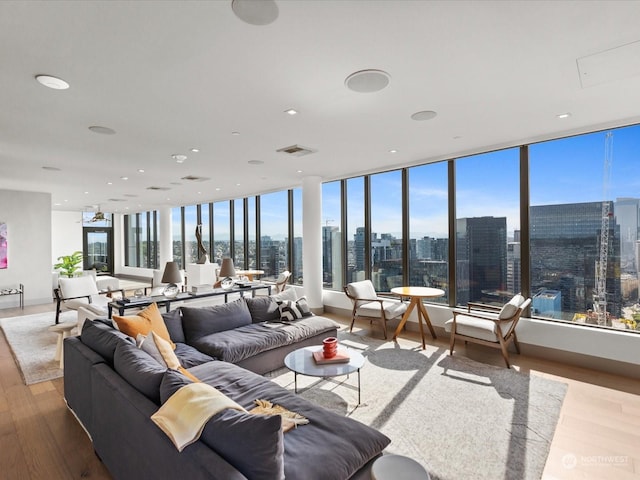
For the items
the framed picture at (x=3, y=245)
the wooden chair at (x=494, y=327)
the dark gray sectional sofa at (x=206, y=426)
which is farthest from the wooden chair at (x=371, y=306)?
the framed picture at (x=3, y=245)

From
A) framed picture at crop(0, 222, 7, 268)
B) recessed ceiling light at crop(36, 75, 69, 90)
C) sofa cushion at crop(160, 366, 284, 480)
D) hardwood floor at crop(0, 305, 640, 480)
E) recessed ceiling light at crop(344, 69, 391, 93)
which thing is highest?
recessed ceiling light at crop(36, 75, 69, 90)

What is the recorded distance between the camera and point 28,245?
25.2ft

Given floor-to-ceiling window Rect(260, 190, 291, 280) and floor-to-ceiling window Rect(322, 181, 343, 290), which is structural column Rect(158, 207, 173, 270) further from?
floor-to-ceiling window Rect(322, 181, 343, 290)

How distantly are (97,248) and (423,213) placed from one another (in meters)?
13.9

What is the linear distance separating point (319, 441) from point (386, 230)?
4.73m

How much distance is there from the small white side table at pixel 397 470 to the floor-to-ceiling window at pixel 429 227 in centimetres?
430

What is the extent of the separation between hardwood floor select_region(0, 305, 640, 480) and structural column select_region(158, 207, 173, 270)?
7.69m

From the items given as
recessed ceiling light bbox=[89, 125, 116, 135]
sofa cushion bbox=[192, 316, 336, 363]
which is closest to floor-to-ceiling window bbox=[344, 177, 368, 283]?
sofa cushion bbox=[192, 316, 336, 363]

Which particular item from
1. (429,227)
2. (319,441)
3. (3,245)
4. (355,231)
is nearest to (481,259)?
(429,227)

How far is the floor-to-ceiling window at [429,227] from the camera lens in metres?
5.37

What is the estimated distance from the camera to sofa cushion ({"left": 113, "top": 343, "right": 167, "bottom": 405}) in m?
1.83

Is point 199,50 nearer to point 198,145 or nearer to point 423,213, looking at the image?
point 198,145

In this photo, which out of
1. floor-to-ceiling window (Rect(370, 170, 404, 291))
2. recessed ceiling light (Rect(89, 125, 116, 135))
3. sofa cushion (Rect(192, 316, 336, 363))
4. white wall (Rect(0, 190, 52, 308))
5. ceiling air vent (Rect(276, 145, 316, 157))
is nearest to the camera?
sofa cushion (Rect(192, 316, 336, 363))

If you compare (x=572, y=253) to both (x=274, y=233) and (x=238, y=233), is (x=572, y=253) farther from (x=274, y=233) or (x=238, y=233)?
(x=238, y=233)
